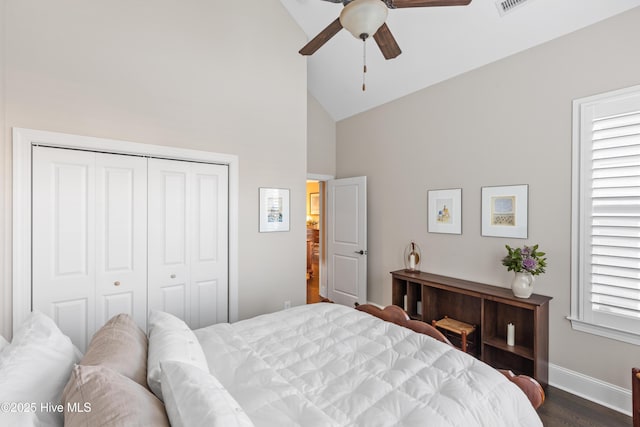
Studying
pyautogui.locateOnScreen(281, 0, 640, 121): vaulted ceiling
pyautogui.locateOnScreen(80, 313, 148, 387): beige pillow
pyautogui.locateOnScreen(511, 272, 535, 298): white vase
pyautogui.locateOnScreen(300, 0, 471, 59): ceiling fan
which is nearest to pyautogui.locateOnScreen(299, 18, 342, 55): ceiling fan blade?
pyautogui.locateOnScreen(300, 0, 471, 59): ceiling fan

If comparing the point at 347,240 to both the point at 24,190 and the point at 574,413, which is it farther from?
the point at 24,190

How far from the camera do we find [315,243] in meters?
7.17

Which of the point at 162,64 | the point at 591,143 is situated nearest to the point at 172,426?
the point at 162,64

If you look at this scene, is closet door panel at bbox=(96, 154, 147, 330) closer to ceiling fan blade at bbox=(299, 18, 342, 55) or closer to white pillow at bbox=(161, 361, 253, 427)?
ceiling fan blade at bbox=(299, 18, 342, 55)

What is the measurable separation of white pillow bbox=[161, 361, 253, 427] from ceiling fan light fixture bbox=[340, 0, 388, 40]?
1.87 meters

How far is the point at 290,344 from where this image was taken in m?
1.70

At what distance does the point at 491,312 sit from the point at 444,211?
3.72ft

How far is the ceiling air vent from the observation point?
8.15 ft

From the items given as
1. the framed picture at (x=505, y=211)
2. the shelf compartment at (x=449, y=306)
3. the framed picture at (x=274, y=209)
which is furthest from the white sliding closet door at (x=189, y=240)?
the framed picture at (x=505, y=211)

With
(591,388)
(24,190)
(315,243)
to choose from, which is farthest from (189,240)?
(315,243)

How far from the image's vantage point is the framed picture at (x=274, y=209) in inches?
127

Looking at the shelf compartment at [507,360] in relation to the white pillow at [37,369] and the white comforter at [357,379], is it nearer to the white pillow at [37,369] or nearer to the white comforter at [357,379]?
the white comforter at [357,379]

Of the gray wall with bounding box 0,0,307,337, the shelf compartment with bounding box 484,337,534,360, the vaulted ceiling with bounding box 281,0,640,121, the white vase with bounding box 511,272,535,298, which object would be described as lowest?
the shelf compartment with bounding box 484,337,534,360

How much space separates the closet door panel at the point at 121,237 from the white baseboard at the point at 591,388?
3.61 meters
